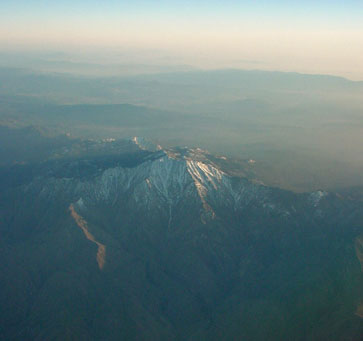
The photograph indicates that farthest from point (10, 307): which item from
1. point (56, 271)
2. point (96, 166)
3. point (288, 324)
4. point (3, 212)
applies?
point (288, 324)

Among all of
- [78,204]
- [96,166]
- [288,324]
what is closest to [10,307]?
[78,204]

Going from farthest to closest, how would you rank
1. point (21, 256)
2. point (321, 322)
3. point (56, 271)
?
point (21, 256)
point (56, 271)
point (321, 322)

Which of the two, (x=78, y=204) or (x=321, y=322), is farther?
(x=78, y=204)

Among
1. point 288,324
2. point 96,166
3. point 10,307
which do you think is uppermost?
point 96,166

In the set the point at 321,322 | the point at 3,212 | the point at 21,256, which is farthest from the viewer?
the point at 3,212

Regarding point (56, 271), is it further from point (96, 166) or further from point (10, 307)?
point (96, 166)

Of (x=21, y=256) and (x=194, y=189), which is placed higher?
(x=194, y=189)

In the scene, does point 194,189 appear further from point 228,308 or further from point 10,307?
point 10,307
